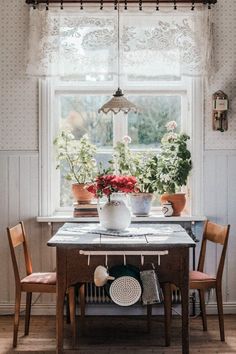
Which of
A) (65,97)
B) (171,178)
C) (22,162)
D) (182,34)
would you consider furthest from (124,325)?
(182,34)

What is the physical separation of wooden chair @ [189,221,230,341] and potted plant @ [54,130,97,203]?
39.8 inches

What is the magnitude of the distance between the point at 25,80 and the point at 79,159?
0.77 metres

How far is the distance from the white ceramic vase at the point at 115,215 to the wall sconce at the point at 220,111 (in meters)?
1.16

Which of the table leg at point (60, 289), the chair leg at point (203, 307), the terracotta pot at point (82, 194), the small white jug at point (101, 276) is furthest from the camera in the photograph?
the terracotta pot at point (82, 194)

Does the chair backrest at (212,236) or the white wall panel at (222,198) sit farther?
the white wall panel at (222,198)

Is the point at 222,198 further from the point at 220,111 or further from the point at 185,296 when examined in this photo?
the point at 185,296

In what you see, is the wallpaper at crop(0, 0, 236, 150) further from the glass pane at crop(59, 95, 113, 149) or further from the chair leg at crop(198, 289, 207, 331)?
the chair leg at crop(198, 289, 207, 331)

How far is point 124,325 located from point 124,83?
196 centimetres

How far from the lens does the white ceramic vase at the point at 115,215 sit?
4.35m

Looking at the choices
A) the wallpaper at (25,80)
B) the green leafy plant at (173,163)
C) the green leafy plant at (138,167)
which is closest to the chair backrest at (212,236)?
the green leafy plant at (173,163)

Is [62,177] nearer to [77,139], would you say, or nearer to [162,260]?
[77,139]

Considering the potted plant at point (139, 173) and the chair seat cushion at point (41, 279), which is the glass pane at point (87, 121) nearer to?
the potted plant at point (139, 173)

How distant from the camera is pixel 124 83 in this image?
518cm

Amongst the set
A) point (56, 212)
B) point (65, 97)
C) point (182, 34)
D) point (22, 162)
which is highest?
point (182, 34)
